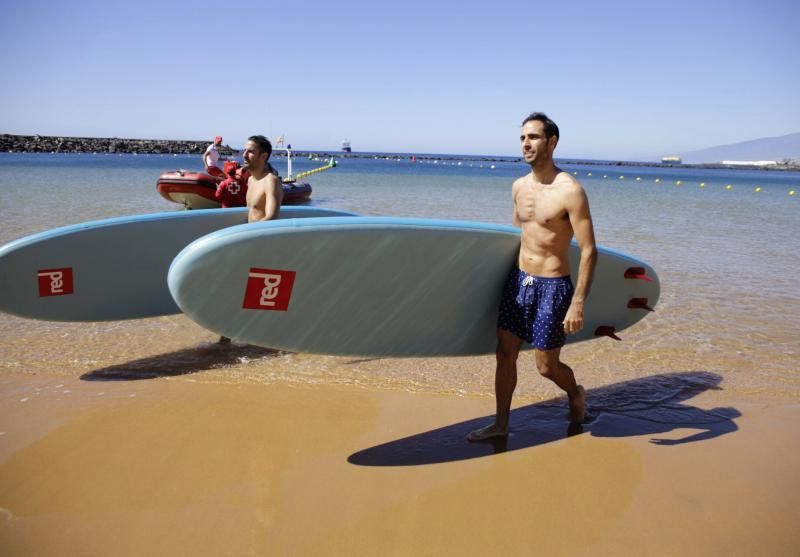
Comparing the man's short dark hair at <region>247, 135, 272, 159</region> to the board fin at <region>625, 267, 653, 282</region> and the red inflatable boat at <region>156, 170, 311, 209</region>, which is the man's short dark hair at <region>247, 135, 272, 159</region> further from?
the red inflatable boat at <region>156, 170, 311, 209</region>

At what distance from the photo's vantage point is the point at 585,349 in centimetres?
457

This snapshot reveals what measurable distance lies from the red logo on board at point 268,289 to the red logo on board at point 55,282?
1.90 metres

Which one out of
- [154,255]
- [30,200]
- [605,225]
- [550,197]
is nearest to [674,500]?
[550,197]

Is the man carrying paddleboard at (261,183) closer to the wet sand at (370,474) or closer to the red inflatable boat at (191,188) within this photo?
the wet sand at (370,474)

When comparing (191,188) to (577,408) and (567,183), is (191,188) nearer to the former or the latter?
(577,408)

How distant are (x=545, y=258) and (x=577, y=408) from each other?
1.00 metres

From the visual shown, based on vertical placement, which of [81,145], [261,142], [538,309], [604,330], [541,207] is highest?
[81,145]

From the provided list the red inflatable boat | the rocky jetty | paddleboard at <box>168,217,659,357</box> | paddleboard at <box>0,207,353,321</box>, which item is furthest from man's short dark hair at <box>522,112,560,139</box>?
the rocky jetty

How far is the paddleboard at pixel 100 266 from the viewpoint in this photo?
3.69 m

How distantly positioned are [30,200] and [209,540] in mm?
14004

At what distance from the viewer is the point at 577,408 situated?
312 cm

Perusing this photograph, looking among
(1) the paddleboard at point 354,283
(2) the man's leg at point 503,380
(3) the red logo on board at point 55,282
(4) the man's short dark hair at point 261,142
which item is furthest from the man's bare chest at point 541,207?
(3) the red logo on board at point 55,282

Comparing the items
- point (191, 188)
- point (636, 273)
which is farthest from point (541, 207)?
point (191, 188)

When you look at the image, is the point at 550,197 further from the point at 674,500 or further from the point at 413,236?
the point at 674,500
